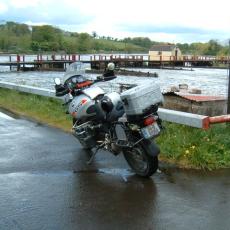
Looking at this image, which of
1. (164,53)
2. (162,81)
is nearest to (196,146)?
(162,81)

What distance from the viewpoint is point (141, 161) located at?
18.0ft

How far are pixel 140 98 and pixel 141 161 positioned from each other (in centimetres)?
84

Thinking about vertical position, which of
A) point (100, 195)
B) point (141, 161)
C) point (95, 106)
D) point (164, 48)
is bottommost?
point (100, 195)

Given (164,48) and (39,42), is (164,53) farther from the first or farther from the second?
(39,42)

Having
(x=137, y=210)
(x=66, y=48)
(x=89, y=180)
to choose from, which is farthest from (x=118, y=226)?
(x=66, y=48)

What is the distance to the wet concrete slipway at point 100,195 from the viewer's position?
13.5ft

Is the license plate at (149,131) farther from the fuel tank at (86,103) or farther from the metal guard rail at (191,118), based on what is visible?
the metal guard rail at (191,118)

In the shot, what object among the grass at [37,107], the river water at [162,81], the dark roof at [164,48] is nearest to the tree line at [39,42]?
the dark roof at [164,48]

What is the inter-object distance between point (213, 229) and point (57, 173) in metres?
2.45

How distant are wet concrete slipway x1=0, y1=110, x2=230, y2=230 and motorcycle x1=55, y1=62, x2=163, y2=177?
29 centimetres

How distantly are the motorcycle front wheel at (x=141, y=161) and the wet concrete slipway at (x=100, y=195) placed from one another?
107 mm

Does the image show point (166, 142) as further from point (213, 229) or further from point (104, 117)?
point (213, 229)

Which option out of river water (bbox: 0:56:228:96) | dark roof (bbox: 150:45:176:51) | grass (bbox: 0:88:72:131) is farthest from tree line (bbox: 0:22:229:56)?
grass (bbox: 0:88:72:131)

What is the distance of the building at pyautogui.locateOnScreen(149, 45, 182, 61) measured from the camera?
122481mm
